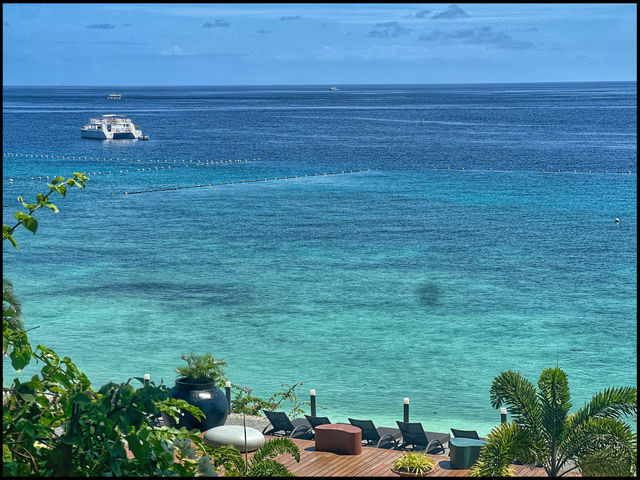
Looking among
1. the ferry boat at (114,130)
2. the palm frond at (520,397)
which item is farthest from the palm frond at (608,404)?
the ferry boat at (114,130)

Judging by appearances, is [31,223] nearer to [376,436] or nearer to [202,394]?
[202,394]

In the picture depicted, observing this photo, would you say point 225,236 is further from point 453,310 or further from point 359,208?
point 453,310

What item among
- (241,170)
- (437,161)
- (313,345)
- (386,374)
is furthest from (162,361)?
(437,161)

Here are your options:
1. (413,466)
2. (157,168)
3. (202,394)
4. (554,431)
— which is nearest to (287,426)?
(202,394)

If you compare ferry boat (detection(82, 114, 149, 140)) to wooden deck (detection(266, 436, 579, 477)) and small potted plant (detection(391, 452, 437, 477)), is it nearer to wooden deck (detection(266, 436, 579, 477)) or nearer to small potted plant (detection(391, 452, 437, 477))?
wooden deck (detection(266, 436, 579, 477))

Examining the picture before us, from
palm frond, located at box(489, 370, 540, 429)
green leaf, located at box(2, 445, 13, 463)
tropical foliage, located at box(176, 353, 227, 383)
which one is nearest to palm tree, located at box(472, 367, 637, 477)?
palm frond, located at box(489, 370, 540, 429)
